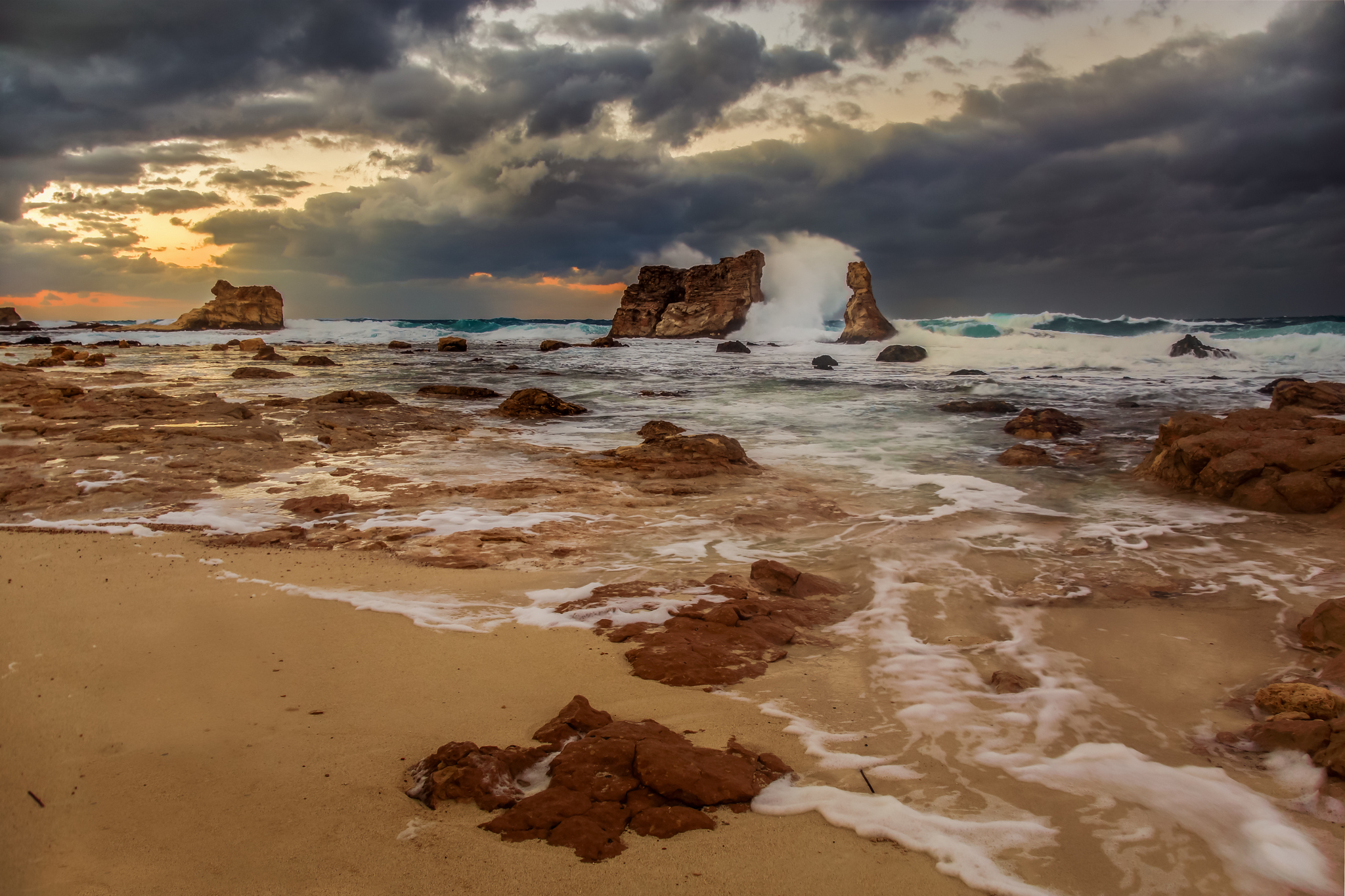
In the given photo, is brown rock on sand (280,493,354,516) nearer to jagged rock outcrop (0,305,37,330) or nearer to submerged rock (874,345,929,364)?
submerged rock (874,345,929,364)

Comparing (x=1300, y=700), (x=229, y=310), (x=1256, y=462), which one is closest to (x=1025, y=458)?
(x=1256, y=462)

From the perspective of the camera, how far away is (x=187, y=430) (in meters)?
8.16

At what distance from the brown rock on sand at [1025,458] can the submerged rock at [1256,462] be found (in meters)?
0.98

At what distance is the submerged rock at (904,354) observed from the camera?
28484 millimetres

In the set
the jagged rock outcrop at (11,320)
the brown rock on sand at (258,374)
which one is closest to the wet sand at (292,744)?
the brown rock on sand at (258,374)

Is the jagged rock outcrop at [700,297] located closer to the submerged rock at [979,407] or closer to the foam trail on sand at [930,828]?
the submerged rock at [979,407]

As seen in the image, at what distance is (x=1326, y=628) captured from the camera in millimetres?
3330

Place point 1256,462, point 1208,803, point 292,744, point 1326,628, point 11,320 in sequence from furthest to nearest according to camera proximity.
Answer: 1. point 11,320
2. point 1256,462
3. point 1326,628
4. point 292,744
5. point 1208,803

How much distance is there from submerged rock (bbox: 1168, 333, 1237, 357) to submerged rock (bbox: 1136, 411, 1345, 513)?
22.3 m

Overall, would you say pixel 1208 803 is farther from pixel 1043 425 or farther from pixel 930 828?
pixel 1043 425

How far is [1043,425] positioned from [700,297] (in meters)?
44.5

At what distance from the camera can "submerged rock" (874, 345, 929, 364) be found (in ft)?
93.5

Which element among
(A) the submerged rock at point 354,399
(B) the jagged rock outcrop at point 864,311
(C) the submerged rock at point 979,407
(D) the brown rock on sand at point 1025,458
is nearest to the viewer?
(D) the brown rock on sand at point 1025,458

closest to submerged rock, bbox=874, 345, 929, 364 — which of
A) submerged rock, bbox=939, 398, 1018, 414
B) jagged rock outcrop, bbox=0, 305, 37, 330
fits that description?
submerged rock, bbox=939, 398, 1018, 414
